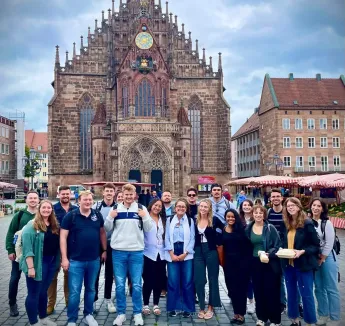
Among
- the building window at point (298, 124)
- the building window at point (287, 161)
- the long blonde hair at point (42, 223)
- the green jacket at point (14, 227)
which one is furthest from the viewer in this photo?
the building window at point (298, 124)

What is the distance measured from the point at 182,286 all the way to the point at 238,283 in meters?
0.99

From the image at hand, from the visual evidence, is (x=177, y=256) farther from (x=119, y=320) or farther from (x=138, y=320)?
(x=119, y=320)

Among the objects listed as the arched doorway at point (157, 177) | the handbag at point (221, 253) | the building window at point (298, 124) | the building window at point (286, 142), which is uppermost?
the building window at point (298, 124)

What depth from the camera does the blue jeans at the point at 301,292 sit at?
6414 mm

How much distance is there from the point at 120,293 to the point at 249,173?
5839 centimetres

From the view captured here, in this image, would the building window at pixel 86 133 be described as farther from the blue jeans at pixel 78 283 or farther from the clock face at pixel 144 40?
the blue jeans at pixel 78 283

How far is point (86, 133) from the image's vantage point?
139 feet

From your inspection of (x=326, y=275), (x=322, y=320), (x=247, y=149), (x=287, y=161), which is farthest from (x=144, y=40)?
(x=322, y=320)

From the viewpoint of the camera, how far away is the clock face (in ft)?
Answer: 132

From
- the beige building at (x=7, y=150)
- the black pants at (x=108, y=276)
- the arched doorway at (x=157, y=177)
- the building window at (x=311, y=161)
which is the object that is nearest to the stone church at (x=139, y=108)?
the arched doorway at (x=157, y=177)

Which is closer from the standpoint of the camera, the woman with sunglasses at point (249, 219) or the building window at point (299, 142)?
the woman with sunglasses at point (249, 219)

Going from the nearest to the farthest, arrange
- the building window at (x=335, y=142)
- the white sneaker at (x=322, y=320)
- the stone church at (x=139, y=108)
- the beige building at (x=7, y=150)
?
1. the white sneaker at (x=322, y=320)
2. the stone church at (x=139, y=108)
3. the building window at (x=335, y=142)
4. the beige building at (x=7, y=150)

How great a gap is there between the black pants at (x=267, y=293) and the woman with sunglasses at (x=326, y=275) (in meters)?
0.70

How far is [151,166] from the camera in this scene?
38.5 metres
